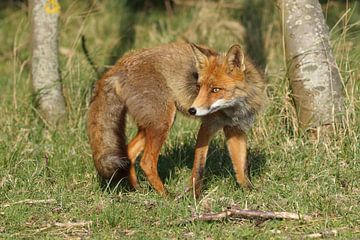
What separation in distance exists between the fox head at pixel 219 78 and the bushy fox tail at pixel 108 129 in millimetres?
810

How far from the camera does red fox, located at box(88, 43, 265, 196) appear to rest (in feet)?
19.9

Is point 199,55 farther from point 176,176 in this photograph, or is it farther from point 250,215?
point 250,215

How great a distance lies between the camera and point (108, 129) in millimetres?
6285

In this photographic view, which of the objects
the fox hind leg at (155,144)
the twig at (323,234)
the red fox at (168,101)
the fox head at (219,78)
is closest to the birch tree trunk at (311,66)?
the red fox at (168,101)

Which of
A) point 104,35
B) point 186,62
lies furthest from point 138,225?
point 104,35

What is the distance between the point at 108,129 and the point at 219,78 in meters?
1.13

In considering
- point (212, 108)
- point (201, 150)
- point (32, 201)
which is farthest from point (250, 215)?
point (32, 201)

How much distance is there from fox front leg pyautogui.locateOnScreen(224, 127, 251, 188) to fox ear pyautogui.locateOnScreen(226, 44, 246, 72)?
65 centimetres

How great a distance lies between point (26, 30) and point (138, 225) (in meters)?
5.81

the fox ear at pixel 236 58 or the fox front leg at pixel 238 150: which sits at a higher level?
the fox ear at pixel 236 58

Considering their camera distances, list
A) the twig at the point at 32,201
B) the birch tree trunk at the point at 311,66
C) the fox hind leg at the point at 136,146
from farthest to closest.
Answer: the birch tree trunk at the point at 311,66
the fox hind leg at the point at 136,146
the twig at the point at 32,201

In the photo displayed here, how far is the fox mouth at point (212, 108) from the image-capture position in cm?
580

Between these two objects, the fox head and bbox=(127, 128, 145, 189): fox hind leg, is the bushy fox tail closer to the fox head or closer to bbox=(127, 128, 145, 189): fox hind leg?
bbox=(127, 128, 145, 189): fox hind leg

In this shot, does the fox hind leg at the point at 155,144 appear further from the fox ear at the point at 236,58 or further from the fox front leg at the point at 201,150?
the fox ear at the point at 236,58
